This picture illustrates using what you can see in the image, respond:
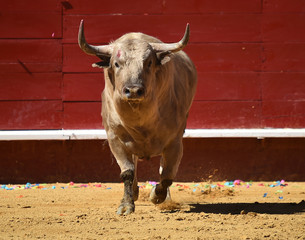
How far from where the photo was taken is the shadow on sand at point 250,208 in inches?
201

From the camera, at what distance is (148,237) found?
3.81 m

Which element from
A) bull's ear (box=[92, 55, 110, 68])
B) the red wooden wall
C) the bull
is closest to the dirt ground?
the bull

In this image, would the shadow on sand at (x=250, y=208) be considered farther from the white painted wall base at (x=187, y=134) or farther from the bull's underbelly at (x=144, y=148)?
the white painted wall base at (x=187, y=134)

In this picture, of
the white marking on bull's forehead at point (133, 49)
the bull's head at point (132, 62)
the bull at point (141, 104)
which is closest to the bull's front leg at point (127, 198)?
the bull at point (141, 104)

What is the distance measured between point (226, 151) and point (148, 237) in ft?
13.1

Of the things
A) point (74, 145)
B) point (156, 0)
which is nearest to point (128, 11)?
point (156, 0)

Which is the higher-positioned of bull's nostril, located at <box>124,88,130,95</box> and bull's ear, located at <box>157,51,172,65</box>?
bull's ear, located at <box>157,51,172,65</box>

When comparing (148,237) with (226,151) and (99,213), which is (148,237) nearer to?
(99,213)

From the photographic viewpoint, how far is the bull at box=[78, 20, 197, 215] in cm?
472

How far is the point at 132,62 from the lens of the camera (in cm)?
469

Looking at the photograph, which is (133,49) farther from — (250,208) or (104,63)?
(250,208)

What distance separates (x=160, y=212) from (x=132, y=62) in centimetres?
124

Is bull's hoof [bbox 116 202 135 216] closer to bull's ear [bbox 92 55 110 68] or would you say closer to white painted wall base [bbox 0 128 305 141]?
bull's ear [bbox 92 55 110 68]

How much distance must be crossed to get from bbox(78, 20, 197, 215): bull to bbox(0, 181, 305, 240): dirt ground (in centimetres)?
40
